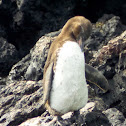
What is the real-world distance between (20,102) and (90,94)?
133cm

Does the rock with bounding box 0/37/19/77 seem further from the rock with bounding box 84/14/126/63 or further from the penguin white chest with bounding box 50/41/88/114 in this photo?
the penguin white chest with bounding box 50/41/88/114

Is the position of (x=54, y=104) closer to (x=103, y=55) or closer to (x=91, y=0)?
(x=103, y=55)

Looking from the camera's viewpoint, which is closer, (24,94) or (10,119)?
(10,119)

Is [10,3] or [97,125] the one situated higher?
[10,3]

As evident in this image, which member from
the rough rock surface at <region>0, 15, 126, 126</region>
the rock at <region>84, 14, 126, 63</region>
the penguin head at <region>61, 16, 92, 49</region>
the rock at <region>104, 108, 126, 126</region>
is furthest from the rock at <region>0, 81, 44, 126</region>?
the rock at <region>84, 14, 126, 63</region>

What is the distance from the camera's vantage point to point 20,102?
517 centimetres

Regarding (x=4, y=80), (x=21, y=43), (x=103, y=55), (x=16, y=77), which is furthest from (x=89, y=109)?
(x=21, y=43)

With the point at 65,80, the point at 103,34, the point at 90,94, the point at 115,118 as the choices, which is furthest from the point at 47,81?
the point at 103,34

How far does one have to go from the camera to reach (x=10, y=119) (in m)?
4.77

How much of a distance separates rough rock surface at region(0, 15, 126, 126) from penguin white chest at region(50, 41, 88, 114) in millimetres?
266

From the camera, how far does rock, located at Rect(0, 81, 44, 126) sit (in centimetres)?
484

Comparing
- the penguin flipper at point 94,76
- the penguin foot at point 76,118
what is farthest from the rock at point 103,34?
the penguin foot at point 76,118

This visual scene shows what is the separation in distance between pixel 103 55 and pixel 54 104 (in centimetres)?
195

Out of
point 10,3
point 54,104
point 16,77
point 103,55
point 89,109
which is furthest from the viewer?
point 10,3
